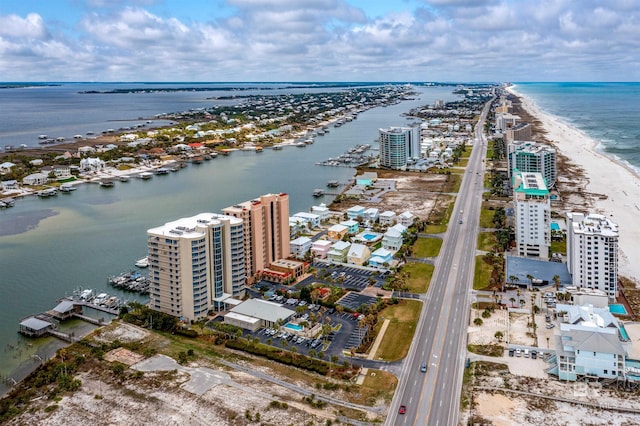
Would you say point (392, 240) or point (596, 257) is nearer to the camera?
point (596, 257)

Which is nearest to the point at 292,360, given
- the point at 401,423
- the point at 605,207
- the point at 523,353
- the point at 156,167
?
the point at 401,423

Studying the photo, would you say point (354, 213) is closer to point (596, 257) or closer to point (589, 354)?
point (596, 257)

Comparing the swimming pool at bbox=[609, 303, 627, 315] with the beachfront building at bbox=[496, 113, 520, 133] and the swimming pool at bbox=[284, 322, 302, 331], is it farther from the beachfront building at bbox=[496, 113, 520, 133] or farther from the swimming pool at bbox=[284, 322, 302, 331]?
the beachfront building at bbox=[496, 113, 520, 133]

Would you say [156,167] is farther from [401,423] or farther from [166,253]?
[401,423]

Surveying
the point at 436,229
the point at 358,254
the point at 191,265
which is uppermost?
the point at 191,265

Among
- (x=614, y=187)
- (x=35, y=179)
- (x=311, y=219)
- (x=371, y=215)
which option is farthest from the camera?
(x=35, y=179)

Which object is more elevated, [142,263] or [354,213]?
[354,213]

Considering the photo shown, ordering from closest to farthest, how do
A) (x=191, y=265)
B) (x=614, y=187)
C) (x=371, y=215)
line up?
(x=191, y=265) < (x=371, y=215) < (x=614, y=187)

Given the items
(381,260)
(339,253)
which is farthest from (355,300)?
(339,253)
